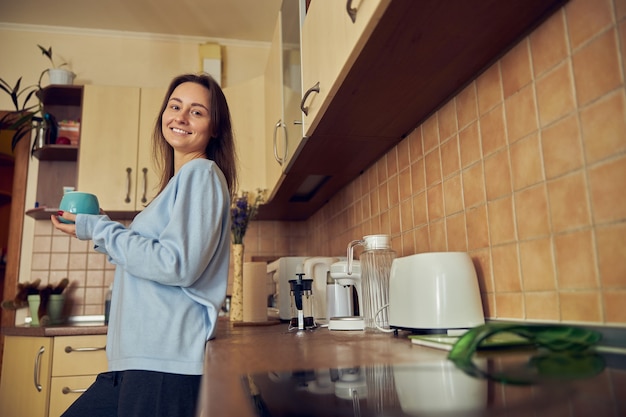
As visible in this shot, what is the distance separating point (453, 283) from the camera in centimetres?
100

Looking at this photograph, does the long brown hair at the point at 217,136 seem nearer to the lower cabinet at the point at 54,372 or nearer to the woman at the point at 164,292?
the woman at the point at 164,292

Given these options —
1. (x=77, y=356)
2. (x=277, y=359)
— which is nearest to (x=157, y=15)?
(x=77, y=356)

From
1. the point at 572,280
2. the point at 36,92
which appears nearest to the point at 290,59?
the point at 572,280

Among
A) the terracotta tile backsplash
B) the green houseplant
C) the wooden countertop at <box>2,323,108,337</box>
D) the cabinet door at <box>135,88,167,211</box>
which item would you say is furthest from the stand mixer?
the green houseplant

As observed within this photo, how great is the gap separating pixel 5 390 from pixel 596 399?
9.08 ft

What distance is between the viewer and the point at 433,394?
46 cm

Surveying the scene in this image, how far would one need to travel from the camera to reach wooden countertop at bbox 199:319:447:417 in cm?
46

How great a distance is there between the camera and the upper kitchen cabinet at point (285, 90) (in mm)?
1675

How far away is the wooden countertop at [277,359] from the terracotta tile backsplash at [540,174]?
255 mm

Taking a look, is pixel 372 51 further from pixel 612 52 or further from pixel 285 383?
pixel 285 383

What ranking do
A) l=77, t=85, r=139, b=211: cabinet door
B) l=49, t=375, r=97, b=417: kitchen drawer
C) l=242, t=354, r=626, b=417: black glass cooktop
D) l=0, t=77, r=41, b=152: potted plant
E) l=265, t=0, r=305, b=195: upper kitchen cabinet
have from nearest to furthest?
l=242, t=354, r=626, b=417: black glass cooktop
l=265, t=0, r=305, b=195: upper kitchen cabinet
l=49, t=375, r=97, b=417: kitchen drawer
l=77, t=85, r=139, b=211: cabinet door
l=0, t=77, r=41, b=152: potted plant

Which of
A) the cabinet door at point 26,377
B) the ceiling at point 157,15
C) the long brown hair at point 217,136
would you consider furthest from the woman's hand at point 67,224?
the ceiling at point 157,15

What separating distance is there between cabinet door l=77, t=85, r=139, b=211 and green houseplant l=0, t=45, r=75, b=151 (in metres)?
0.33

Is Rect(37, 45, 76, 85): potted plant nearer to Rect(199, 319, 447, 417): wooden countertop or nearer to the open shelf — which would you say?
the open shelf
